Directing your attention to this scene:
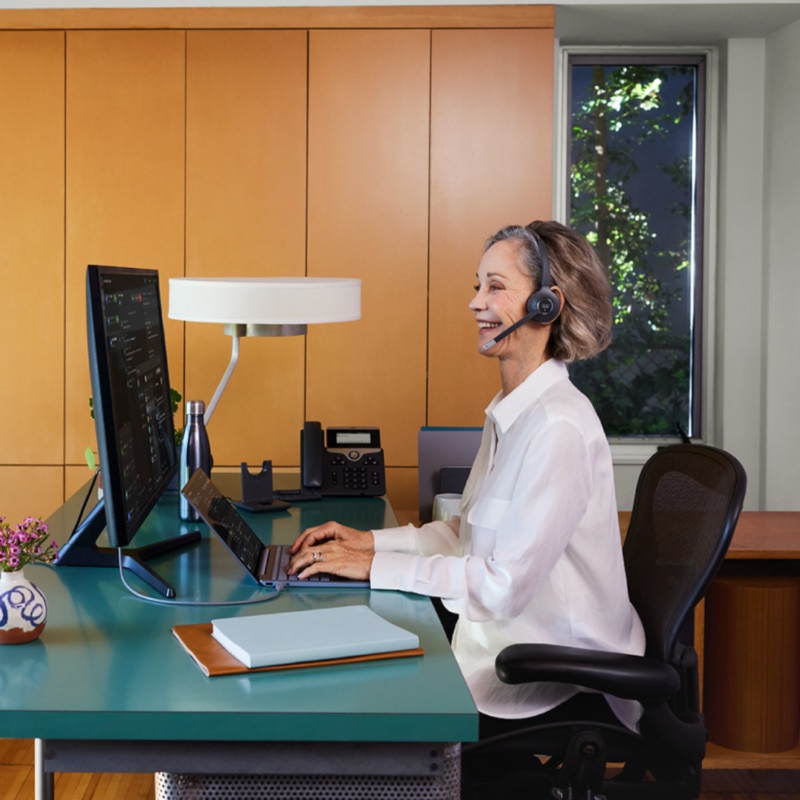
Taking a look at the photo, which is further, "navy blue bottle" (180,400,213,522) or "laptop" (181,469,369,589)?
"navy blue bottle" (180,400,213,522)

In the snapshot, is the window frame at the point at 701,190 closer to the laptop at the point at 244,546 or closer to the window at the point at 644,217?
the window at the point at 644,217

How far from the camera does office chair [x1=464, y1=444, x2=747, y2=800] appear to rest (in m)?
1.80

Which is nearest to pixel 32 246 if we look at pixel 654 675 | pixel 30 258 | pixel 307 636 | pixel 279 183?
pixel 30 258

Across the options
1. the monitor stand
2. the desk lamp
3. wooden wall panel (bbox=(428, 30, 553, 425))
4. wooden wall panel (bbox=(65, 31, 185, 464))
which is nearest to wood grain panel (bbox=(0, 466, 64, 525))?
wooden wall panel (bbox=(65, 31, 185, 464))

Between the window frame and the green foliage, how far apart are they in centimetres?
6

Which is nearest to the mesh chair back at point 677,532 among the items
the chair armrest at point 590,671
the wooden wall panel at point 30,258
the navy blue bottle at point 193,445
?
the chair armrest at point 590,671

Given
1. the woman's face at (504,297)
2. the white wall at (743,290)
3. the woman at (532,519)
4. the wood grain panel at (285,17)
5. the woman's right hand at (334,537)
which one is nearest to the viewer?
the woman at (532,519)

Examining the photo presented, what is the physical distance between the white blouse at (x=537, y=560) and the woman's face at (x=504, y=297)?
8 centimetres

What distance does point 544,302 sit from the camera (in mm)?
2023

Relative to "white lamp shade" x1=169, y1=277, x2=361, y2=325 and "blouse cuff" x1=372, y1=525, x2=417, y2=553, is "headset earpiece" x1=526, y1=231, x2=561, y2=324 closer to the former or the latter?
"blouse cuff" x1=372, y1=525, x2=417, y2=553

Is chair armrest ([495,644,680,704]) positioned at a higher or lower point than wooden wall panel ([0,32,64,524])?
lower

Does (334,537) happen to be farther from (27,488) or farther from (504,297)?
(27,488)

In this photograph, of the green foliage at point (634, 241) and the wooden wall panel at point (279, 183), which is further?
the green foliage at point (634, 241)

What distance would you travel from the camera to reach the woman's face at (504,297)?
81.5 inches
